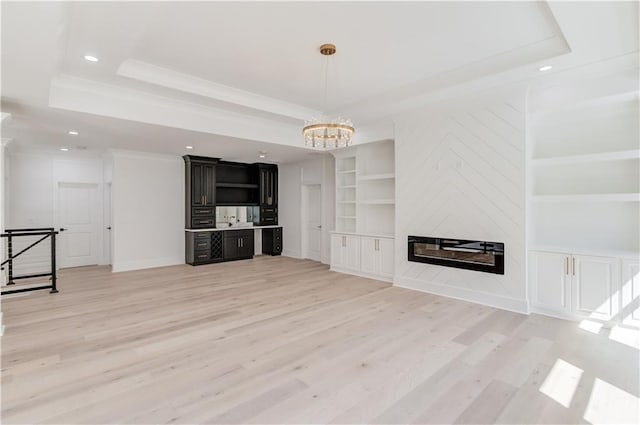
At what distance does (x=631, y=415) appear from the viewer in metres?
2.20

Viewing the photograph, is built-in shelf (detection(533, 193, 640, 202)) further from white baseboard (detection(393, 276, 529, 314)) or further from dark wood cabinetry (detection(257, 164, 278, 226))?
dark wood cabinetry (detection(257, 164, 278, 226))

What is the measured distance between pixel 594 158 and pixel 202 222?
24.8 ft

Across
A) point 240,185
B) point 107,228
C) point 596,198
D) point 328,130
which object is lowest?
point 107,228

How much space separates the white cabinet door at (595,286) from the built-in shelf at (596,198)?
2.25ft

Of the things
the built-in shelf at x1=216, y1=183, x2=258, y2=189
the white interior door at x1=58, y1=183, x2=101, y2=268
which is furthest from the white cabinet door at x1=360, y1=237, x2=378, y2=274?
the white interior door at x1=58, y1=183, x2=101, y2=268

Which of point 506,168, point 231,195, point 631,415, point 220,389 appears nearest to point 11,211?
point 231,195

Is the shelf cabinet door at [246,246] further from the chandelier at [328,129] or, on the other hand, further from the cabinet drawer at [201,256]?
the chandelier at [328,129]

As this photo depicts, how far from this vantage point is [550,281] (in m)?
4.24

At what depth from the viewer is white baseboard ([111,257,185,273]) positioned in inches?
282

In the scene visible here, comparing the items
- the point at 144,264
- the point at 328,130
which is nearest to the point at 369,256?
the point at 328,130

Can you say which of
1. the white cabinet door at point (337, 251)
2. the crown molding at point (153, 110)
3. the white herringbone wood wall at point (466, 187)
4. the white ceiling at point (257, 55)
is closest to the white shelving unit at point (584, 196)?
the white herringbone wood wall at point (466, 187)

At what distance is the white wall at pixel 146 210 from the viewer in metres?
7.24

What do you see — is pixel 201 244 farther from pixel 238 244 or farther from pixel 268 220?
pixel 268 220

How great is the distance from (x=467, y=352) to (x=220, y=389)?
7.36 feet
